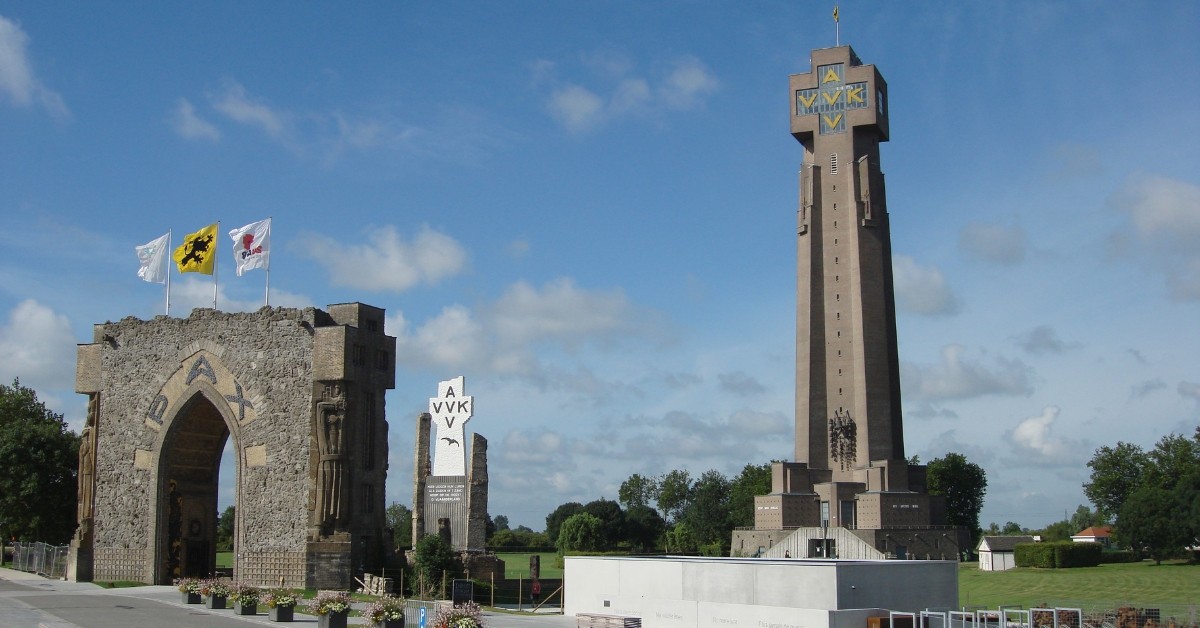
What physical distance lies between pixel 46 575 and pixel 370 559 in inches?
567

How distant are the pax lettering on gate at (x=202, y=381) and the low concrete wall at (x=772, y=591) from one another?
688 inches

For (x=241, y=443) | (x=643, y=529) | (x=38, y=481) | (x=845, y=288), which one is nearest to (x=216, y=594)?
(x=241, y=443)

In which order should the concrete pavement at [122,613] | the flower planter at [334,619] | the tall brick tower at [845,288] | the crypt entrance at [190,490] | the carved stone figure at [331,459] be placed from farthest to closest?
the tall brick tower at [845,288]
the crypt entrance at [190,490]
the carved stone figure at [331,459]
the concrete pavement at [122,613]
the flower planter at [334,619]

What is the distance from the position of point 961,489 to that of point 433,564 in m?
80.3

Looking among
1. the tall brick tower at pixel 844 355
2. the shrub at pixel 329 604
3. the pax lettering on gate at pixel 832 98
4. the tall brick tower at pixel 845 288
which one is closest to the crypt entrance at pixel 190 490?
the shrub at pixel 329 604

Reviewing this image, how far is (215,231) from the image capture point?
41688mm

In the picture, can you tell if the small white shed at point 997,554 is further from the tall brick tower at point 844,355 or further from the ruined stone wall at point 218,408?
the ruined stone wall at point 218,408

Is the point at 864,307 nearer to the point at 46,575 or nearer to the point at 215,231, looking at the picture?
the point at 215,231

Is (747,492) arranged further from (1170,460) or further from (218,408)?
(218,408)

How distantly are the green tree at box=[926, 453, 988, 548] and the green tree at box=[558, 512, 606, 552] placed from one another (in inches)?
1266

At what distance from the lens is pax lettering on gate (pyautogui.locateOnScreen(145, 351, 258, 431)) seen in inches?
1555

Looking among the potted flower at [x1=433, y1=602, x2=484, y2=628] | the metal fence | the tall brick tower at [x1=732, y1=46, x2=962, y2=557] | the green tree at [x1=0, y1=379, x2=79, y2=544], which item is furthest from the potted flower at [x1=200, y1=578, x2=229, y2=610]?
the tall brick tower at [x1=732, y1=46, x2=962, y2=557]

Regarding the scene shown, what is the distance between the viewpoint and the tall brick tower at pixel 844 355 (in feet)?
242

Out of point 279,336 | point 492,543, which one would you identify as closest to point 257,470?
point 279,336
